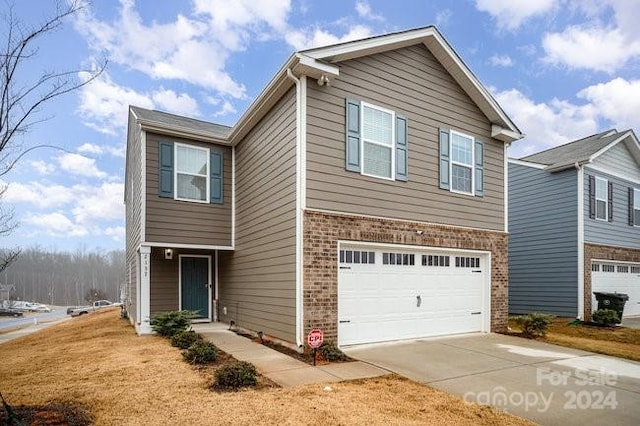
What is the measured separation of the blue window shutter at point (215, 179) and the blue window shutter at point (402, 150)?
17.4 ft

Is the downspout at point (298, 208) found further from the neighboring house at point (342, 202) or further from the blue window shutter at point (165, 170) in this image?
the blue window shutter at point (165, 170)

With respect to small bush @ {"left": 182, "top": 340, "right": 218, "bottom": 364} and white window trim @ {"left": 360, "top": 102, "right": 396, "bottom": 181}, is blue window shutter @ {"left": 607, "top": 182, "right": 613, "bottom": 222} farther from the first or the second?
small bush @ {"left": 182, "top": 340, "right": 218, "bottom": 364}

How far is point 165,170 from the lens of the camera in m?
11.1

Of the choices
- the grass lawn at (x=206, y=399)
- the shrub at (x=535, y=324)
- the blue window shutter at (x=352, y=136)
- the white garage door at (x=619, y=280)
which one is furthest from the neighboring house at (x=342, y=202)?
the white garage door at (x=619, y=280)

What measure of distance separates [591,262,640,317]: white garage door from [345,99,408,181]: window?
10.1 meters

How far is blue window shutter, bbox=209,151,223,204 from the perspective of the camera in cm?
1177

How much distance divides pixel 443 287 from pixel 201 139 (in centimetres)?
759

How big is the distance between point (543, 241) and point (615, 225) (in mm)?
3122

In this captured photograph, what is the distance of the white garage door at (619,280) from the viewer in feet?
49.2

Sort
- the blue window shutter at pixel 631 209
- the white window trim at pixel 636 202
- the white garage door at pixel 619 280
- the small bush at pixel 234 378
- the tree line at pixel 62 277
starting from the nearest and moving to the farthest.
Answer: the small bush at pixel 234 378 → the white garage door at pixel 619 280 → the blue window shutter at pixel 631 209 → the white window trim at pixel 636 202 → the tree line at pixel 62 277

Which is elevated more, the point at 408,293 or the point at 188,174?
the point at 188,174

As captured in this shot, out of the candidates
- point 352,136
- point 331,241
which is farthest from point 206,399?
point 352,136

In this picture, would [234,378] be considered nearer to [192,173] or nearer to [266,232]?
[266,232]

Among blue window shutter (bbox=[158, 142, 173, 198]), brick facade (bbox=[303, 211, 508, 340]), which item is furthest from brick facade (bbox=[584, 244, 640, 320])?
blue window shutter (bbox=[158, 142, 173, 198])
